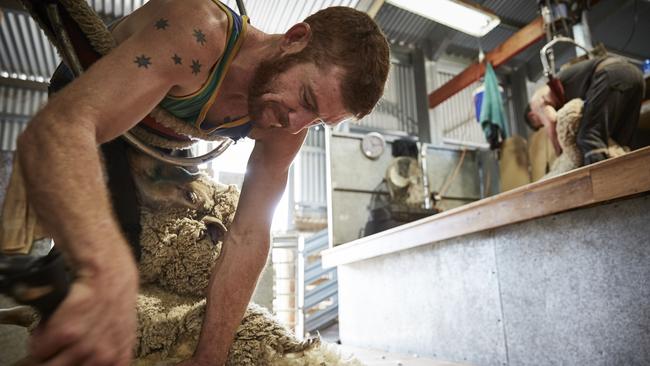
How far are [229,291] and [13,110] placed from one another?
25.7 ft

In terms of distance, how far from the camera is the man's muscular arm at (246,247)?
1.30 meters

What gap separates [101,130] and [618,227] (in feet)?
6.05

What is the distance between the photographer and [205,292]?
1.50 m

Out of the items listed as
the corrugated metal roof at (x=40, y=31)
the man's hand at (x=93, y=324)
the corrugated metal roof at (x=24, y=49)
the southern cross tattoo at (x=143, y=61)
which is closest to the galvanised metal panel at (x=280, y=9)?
the corrugated metal roof at (x=40, y=31)

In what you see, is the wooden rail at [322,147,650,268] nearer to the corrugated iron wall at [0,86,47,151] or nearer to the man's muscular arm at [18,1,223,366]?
the man's muscular arm at [18,1,223,366]

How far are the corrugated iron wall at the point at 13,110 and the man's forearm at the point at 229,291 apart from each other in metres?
7.23

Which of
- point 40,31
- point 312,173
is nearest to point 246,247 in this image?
point 40,31

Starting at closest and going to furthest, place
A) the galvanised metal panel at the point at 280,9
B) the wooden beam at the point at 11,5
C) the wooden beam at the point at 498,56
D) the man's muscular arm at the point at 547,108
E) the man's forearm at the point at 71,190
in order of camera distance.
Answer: the man's forearm at the point at 71,190, the man's muscular arm at the point at 547,108, the wooden beam at the point at 11,5, the galvanised metal panel at the point at 280,9, the wooden beam at the point at 498,56

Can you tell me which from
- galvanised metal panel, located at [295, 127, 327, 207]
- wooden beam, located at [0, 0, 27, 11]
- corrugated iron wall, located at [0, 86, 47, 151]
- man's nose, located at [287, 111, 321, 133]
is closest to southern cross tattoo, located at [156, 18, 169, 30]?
man's nose, located at [287, 111, 321, 133]

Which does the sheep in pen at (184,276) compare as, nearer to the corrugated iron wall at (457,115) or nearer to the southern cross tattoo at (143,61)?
the southern cross tattoo at (143,61)

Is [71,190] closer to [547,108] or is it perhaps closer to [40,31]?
[547,108]

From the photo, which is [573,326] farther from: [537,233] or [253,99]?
[253,99]

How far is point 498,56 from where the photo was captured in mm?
7086

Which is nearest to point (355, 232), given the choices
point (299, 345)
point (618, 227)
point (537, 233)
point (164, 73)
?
point (537, 233)
